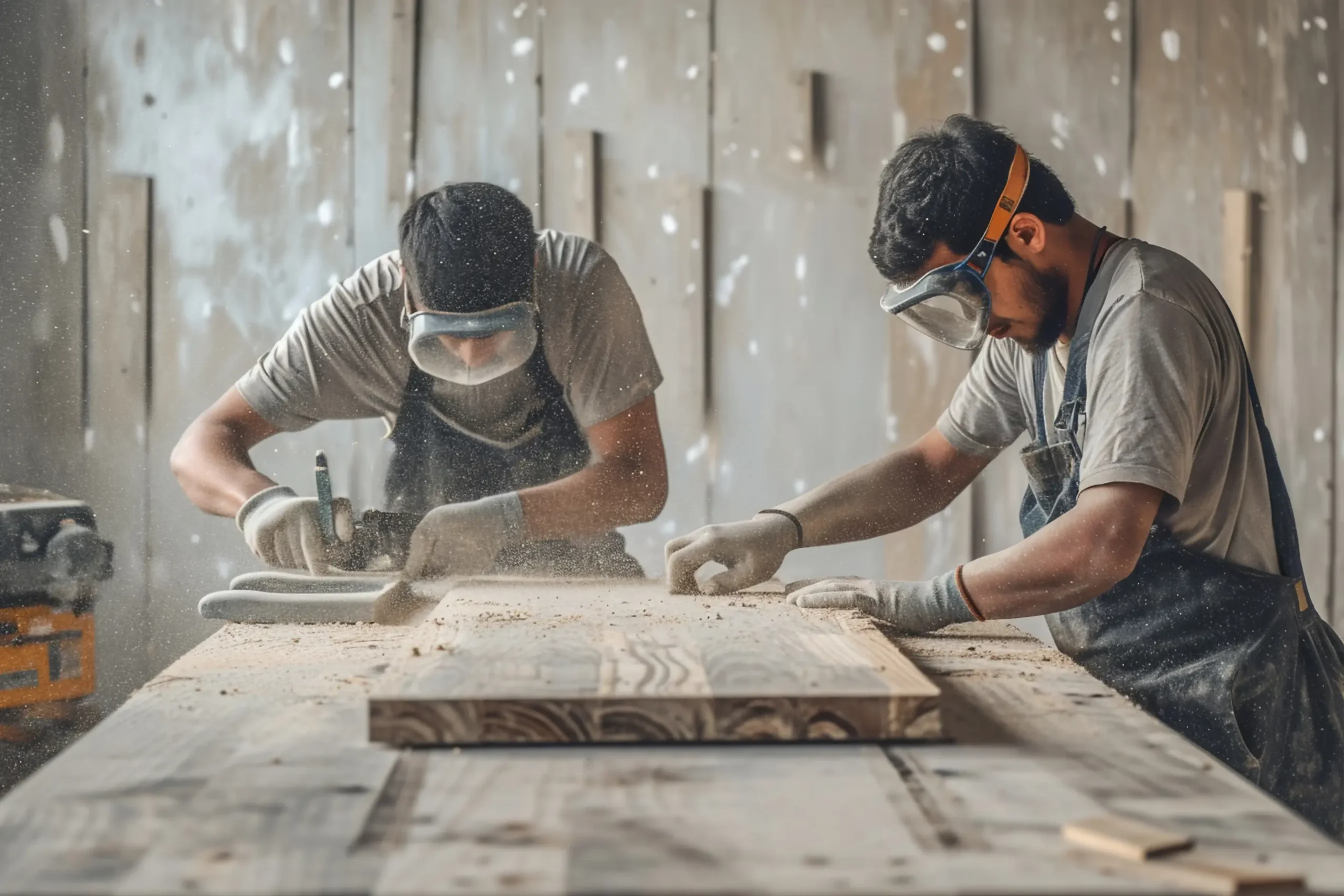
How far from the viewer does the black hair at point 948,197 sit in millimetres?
1798

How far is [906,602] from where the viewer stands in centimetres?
176

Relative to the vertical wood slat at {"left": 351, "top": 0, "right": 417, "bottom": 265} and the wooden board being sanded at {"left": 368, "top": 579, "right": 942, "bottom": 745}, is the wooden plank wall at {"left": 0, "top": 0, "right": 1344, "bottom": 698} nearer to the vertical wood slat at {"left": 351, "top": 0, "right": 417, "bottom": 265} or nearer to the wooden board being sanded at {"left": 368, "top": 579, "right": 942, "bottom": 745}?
the vertical wood slat at {"left": 351, "top": 0, "right": 417, "bottom": 265}

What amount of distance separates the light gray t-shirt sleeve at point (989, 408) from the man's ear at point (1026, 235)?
270mm

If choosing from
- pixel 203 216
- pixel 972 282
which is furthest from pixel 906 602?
pixel 203 216

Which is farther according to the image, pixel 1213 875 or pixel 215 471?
pixel 215 471

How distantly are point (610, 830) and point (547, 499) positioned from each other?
1391mm

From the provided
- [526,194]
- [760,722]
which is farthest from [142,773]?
[526,194]

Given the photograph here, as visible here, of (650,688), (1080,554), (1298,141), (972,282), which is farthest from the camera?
(1298,141)

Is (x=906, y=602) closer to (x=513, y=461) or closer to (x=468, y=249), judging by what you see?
(x=513, y=461)

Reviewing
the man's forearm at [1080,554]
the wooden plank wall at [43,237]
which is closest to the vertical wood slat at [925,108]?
the man's forearm at [1080,554]

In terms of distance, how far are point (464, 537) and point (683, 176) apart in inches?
38.6

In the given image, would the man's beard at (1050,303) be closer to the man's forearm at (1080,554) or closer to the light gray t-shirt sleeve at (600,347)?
the man's forearm at (1080,554)

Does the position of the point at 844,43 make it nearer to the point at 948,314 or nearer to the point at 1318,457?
the point at 948,314

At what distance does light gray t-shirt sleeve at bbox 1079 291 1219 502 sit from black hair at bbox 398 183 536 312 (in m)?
1.03
